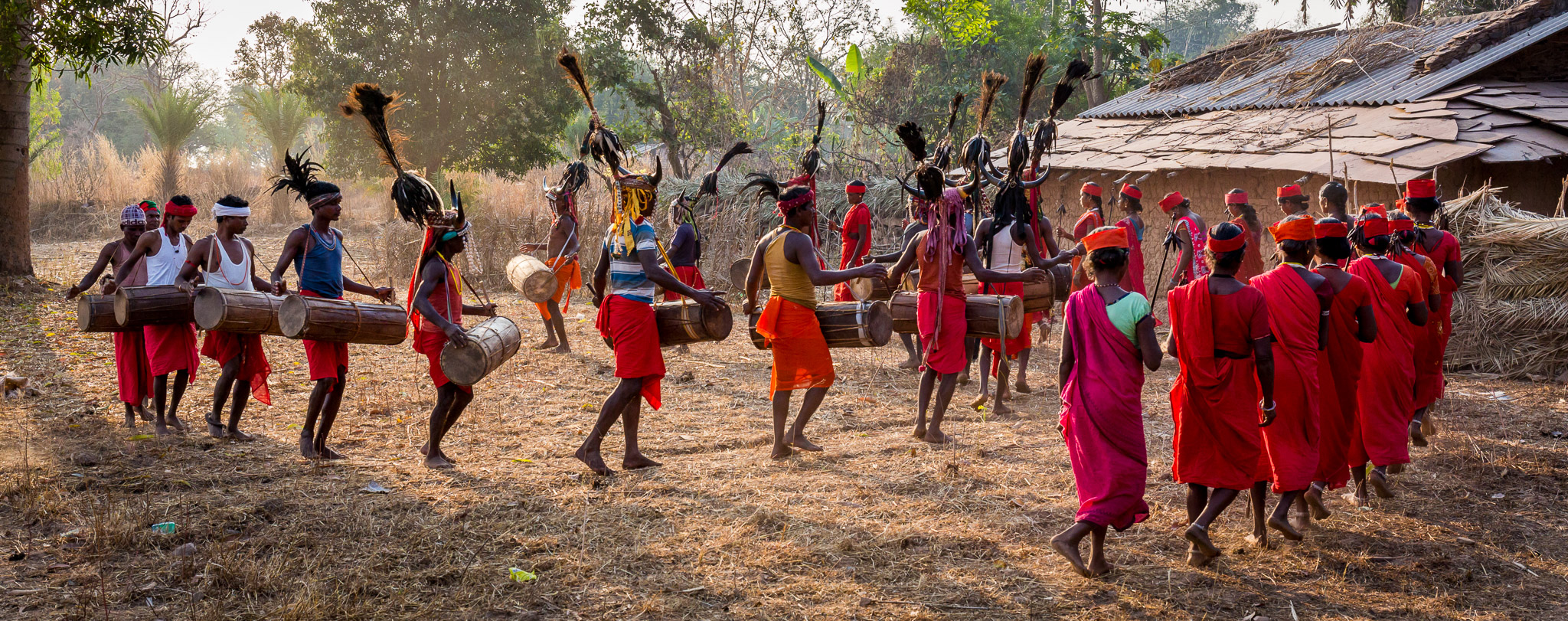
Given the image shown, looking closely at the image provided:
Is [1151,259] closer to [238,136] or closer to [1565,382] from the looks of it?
[1565,382]

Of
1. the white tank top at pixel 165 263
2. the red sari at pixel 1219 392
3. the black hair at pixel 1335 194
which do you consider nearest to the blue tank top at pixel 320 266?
the white tank top at pixel 165 263

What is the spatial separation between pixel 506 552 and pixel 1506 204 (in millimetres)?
9050

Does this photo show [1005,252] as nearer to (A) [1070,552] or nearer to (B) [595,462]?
(B) [595,462]

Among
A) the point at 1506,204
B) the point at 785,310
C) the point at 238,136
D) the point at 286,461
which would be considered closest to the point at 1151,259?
the point at 1506,204

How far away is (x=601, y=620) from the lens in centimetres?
384

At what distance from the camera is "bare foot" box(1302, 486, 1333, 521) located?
16.1ft

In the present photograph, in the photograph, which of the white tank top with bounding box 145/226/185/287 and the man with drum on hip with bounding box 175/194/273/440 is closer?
the man with drum on hip with bounding box 175/194/273/440

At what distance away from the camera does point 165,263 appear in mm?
6566

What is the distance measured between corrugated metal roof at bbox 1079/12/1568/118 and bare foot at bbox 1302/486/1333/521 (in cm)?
824

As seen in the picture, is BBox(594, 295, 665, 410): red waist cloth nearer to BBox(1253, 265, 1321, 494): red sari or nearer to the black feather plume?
the black feather plume

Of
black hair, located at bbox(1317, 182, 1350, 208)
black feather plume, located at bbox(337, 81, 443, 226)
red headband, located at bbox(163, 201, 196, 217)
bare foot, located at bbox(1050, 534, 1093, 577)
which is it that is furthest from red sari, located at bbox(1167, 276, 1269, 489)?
red headband, located at bbox(163, 201, 196, 217)

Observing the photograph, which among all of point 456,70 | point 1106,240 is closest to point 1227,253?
point 1106,240

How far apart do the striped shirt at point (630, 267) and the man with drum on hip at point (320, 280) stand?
1475 millimetres

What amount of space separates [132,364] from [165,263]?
719mm
